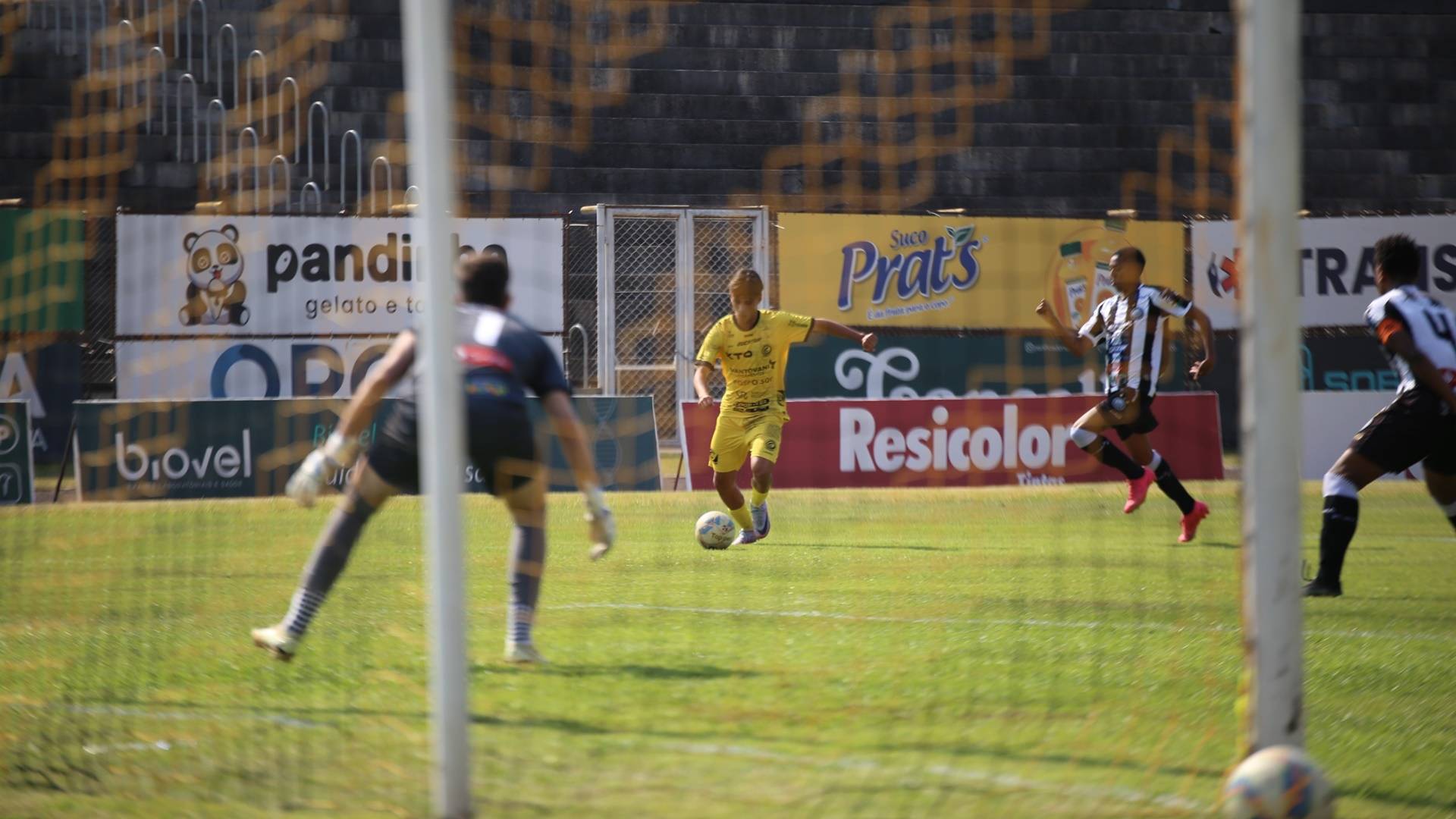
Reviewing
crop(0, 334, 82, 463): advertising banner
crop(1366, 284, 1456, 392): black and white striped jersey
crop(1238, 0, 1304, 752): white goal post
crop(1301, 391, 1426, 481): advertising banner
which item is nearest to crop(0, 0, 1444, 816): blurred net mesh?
crop(0, 334, 82, 463): advertising banner

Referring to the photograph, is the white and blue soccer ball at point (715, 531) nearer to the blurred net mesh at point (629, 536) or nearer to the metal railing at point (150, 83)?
the blurred net mesh at point (629, 536)

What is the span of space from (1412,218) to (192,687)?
21.5 m

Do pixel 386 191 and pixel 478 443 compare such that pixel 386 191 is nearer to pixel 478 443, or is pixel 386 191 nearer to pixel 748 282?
pixel 748 282

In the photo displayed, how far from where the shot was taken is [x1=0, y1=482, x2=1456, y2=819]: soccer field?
186 inches

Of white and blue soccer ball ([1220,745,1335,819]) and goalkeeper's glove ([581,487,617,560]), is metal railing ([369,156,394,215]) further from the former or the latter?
white and blue soccer ball ([1220,745,1335,819])

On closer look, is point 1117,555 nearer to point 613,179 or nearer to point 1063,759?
point 1063,759

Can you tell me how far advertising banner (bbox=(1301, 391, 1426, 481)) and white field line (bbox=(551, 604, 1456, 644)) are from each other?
42.6 ft

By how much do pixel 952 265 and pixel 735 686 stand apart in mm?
17318

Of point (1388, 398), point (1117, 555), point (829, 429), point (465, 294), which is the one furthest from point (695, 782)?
point (1388, 398)

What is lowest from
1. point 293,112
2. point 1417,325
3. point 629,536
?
point 629,536

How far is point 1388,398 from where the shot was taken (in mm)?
20516

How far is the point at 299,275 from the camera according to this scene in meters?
20.6

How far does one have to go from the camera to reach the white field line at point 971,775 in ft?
14.9

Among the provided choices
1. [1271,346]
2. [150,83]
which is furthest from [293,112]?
[1271,346]
